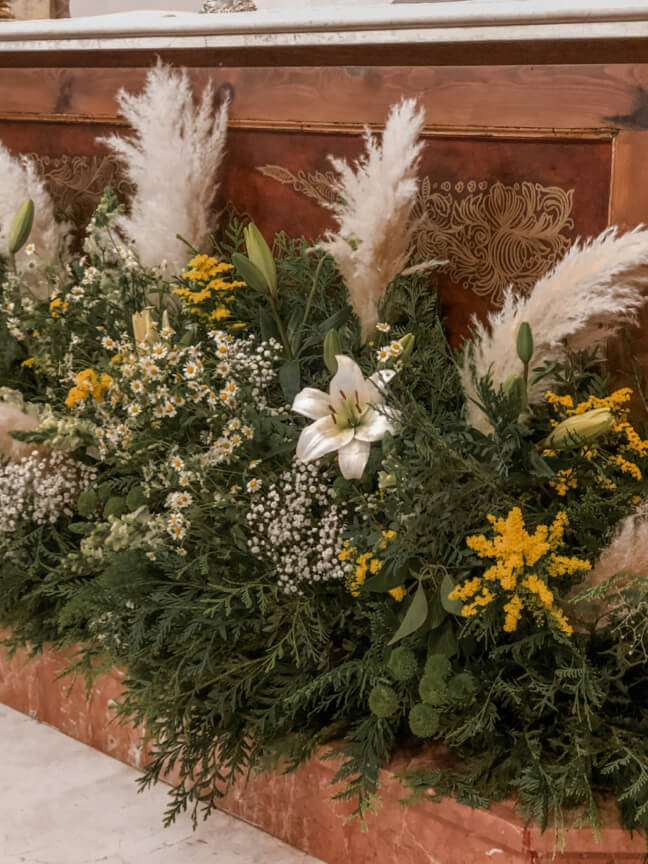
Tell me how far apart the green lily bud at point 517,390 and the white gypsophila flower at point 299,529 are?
27 cm

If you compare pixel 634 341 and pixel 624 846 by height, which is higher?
pixel 634 341

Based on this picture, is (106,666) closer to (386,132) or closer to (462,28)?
(386,132)

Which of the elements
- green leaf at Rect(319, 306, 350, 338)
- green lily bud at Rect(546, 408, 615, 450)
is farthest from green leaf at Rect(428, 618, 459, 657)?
green leaf at Rect(319, 306, 350, 338)

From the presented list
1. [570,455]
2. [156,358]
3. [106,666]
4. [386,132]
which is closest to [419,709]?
[570,455]

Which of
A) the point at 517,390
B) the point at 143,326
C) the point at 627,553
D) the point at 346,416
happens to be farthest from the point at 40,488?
the point at 627,553

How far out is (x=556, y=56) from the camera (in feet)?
4.20

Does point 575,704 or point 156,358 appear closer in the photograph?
point 575,704

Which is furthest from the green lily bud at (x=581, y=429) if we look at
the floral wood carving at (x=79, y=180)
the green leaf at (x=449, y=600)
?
the floral wood carving at (x=79, y=180)

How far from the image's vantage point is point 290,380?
1405 millimetres

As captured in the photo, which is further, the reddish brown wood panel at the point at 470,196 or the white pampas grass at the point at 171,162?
the white pampas grass at the point at 171,162

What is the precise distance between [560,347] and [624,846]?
0.60m

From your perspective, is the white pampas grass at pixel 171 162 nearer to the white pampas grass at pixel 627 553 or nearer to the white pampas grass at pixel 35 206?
the white pampas grass at pixel 35 206

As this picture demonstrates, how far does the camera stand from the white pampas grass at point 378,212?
1.34 m

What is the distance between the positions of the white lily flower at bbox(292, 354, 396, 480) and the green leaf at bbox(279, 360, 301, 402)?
8 cm
